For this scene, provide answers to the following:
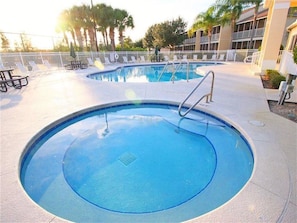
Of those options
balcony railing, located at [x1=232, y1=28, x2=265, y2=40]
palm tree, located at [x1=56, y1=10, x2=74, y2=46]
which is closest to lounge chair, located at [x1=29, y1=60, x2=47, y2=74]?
palm tree, located at [x1=56, y1=10, x2=74, y2=46]

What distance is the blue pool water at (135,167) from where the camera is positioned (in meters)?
2.36

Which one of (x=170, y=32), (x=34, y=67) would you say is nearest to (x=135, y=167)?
(x=34, y=67)

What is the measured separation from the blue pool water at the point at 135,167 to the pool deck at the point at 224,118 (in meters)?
0.32

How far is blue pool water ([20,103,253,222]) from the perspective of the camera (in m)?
2.36

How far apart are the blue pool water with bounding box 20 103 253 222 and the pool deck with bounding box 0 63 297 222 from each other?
32 centimetres

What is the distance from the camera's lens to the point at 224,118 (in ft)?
14.2

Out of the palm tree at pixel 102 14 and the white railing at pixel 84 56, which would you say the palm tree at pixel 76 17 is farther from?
the white railing at pixel 84 56

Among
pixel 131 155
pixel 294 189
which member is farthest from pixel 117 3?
pixel 294 189

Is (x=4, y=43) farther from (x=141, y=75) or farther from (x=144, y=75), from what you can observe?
(x=144, y=75)

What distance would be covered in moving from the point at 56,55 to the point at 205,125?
44.6ft

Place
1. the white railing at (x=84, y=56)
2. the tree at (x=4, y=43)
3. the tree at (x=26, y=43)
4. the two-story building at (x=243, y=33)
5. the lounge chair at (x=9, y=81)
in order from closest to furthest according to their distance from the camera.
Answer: the lounge chair at (x=9, y=81)
the white railing at (x=84, y=56)
the tree at (x=4, y=43)
the tree at (x=26, y=43)
the two-story building at (x=243, y=33)

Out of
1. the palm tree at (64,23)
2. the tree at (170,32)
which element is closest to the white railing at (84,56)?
the palm tree at (64,23)

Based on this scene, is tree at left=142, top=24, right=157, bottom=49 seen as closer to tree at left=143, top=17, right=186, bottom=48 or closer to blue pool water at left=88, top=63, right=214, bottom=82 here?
tree at left=143, top=17, right=186, bottom=48

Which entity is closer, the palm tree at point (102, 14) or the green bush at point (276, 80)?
the green bush at point (276, 80)
